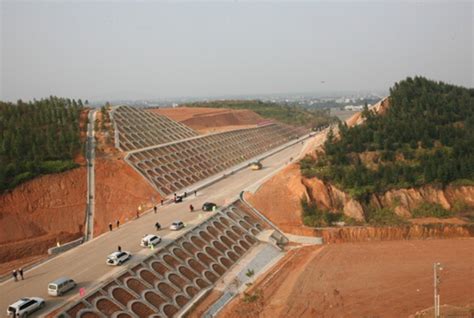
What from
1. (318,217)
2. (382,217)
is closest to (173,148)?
(318,217)

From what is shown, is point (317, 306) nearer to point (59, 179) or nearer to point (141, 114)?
point (59, 179)

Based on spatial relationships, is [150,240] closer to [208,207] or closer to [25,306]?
[208,207]

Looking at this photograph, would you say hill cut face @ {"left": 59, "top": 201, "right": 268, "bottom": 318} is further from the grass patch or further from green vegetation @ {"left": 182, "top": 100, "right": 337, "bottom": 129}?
green vegetation @ {"left": 182, "top": 100, "right": 337, "bottom": 129}

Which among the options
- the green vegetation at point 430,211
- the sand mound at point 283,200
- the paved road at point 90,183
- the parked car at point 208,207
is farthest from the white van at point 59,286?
the green vegetation at point 430,211

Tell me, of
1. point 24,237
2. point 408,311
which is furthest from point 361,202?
point 24,237

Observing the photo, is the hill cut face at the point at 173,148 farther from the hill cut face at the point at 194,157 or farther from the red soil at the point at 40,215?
the red soil at the point at 40,215

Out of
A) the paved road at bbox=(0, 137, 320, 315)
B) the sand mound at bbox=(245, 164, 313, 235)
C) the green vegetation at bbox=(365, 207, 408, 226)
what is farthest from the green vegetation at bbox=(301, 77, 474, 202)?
the paved road at bbox=(0, 137, 320, 315)
